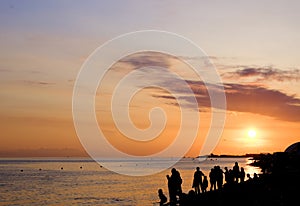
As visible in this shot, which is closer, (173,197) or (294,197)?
(173,197)

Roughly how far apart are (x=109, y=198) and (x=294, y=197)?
116ft

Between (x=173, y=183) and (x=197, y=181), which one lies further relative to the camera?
(x=197, y=181)

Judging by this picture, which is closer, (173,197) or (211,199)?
(173,197)

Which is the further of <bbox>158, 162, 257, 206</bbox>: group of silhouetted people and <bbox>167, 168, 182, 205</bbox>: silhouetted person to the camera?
<bbox>158, 162, 257, 206</bbox>: group of silhouetted people

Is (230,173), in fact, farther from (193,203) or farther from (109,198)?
(109,198)

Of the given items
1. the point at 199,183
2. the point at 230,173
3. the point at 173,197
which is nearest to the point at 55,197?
the point at 230,173

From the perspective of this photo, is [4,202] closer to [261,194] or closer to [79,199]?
[79,199]

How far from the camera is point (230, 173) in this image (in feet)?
151

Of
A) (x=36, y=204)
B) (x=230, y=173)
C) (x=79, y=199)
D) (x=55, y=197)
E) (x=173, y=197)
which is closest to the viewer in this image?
(x=173, y=197)

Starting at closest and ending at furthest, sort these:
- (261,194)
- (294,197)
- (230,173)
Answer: (294,197) < (261,194) < (230,173)

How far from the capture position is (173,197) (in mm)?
30156

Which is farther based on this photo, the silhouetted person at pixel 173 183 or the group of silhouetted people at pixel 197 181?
the group of silhouetted people at pixel 197 181

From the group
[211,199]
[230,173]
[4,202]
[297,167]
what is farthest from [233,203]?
[4,202]

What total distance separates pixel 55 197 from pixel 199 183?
37527mm
